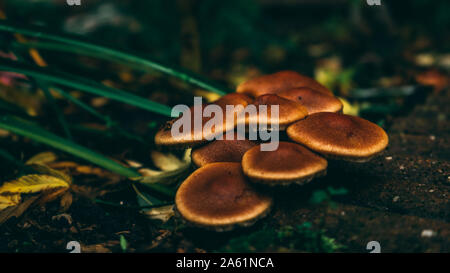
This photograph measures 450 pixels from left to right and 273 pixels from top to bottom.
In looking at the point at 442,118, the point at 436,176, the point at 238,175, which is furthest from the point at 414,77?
the point at 238,175

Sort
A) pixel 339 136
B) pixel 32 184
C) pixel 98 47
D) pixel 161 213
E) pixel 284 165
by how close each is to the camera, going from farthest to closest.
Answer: pixel 98 47 < pixel 32 184 < pixel 161 213 < pixel 339 136 < pixel 284 165

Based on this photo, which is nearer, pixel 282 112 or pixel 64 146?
pixel 282 112

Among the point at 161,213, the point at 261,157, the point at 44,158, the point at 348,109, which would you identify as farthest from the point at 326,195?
the point at 44,158

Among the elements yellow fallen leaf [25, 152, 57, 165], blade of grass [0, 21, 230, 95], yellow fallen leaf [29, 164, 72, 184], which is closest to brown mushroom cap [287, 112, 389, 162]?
blade of grass [0, 21, 230, 95]

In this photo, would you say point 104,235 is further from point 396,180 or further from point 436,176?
point 436,176

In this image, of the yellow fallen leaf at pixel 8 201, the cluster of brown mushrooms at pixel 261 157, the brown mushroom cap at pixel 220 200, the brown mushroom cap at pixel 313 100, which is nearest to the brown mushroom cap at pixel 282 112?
the cluster of brown mushrooms at pixel 261 157

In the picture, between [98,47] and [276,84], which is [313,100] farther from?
[98,47]

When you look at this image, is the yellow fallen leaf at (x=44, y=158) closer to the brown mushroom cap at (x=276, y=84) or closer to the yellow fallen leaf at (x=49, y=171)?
the yellow fallen leaf at (x=49, y=171)
